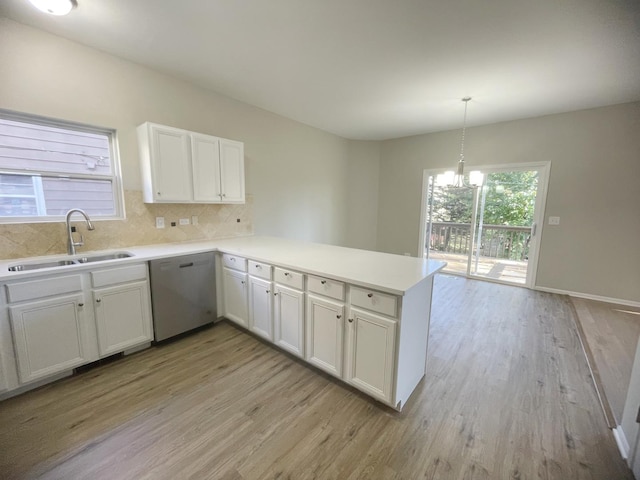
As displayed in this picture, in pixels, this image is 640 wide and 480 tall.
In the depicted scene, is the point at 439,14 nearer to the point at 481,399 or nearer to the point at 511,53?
the point at 511,53

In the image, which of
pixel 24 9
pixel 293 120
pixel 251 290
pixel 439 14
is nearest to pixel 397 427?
pixel 251 290

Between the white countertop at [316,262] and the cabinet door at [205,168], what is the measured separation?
0.57 metres

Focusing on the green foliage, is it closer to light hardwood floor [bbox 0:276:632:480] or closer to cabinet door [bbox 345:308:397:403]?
light hardwood floor [bbox 0:276:632:480]

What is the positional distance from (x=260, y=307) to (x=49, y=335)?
1.50 m

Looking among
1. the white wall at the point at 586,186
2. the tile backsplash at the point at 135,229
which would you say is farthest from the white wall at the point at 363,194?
the tile backsplash at the point at 135,229

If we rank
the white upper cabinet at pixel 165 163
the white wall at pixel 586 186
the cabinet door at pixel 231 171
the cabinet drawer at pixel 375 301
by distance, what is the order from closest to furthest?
the cabinet drawer at pixel 375 301 → the white upper cabinet at pixel 165 163 → the cabinet door at pixel 231 171 → the white wall at pixel 586 186

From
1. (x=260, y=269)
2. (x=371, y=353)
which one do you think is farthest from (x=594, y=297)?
(x=260, y=269)

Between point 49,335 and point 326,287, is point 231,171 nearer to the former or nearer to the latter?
point 326,287

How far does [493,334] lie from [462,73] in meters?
2.71

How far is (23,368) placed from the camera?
5.94 ft

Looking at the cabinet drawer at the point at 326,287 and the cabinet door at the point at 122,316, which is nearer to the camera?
the cabinet drawer at the point at 326,287

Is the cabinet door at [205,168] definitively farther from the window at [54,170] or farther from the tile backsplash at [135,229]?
the window at [54,170]

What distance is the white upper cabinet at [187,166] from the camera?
2.56 m

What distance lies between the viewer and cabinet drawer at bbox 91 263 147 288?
81.6 inches
